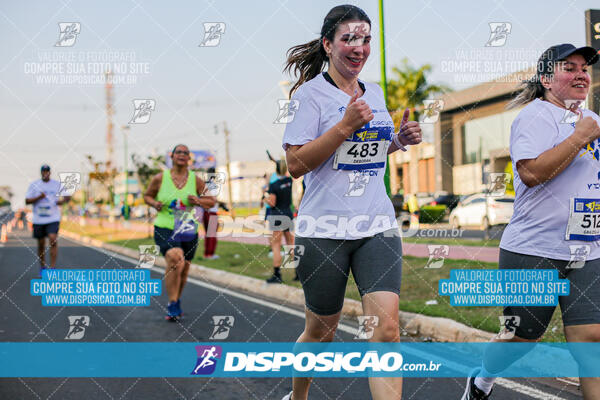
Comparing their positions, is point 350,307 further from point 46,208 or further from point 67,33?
point 46,208

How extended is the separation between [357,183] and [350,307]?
4.08 metres

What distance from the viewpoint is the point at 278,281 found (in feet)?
29.1

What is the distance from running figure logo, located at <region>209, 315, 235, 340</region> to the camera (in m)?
5.90

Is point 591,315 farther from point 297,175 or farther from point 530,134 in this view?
point 297,175

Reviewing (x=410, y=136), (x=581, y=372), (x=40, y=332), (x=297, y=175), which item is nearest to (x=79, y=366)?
(x=40, y=332)

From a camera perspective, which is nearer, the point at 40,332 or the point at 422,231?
the point at 40,332

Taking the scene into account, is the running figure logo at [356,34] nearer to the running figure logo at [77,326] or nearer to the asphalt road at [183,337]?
the asphalt road at [183,337]

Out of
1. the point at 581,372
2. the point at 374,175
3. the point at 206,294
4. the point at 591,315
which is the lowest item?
the point at 206,294

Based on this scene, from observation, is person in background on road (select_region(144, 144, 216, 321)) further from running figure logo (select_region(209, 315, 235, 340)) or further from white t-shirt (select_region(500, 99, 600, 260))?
white t-shirt (select_region(500, 99, 600, 260))

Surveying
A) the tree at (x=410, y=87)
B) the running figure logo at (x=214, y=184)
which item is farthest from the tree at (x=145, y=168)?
the running figure logo at (x=214, y=184)

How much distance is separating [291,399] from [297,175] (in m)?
1.21

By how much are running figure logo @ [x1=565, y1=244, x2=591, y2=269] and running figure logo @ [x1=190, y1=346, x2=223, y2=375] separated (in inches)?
109

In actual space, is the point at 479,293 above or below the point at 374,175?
below

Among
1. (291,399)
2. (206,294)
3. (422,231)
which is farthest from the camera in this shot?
(422,231)
